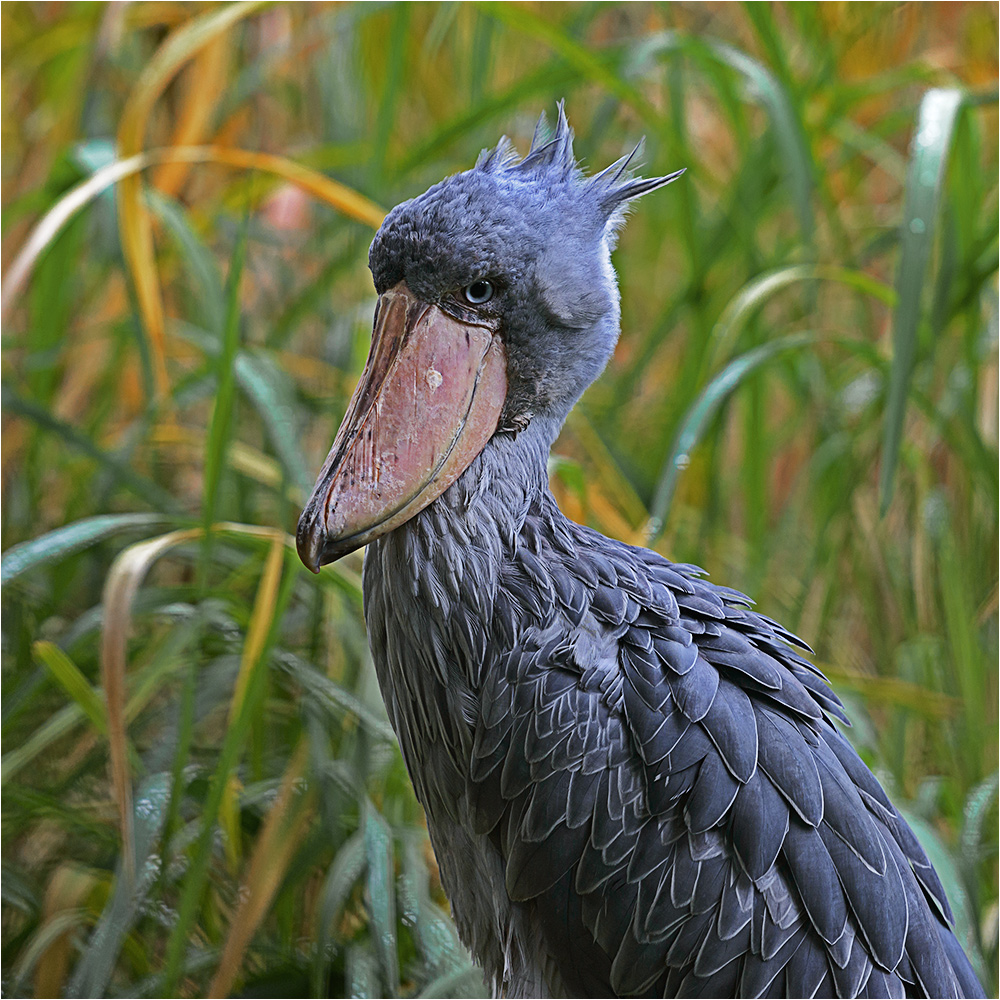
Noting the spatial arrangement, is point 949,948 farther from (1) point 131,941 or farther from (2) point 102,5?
(2) point 102,5

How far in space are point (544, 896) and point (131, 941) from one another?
0.56m

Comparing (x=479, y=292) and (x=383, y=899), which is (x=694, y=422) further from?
(x=383, y=899)

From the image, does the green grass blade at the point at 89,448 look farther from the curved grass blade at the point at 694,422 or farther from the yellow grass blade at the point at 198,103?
the curved grass blade at the point at 694,422

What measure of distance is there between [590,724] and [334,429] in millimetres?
962

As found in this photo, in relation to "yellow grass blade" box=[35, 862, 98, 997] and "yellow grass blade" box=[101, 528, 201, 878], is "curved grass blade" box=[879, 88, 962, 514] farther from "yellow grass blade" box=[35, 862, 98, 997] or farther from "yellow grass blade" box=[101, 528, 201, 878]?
"yellow grass blade" box=[35, 862, 98, 997]

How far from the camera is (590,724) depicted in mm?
851

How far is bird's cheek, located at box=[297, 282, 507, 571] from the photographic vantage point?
84cm

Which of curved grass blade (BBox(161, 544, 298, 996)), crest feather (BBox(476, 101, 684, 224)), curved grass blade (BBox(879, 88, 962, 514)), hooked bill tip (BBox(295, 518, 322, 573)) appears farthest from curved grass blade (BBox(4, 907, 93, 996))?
curved grass blade (BBox(879, 88, 962, 514))

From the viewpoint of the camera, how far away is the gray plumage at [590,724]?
33.4 inches

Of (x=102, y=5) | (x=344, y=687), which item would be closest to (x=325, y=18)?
(x=102, y=5)

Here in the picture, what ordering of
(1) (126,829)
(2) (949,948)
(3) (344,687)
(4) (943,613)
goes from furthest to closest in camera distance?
(4) (943,613), (3) (344,687), (1) (126,829), (2) (949,948)

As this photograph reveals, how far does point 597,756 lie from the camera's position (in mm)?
850

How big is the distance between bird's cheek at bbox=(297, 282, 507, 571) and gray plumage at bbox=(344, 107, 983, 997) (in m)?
0.02

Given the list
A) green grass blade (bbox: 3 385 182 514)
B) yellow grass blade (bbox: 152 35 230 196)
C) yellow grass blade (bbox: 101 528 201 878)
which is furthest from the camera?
yellow grass blade (bbox: 152 35 230 196)
